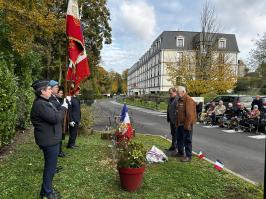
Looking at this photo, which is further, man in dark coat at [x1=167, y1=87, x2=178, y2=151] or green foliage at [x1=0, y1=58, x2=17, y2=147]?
man in dark coat at [x1=167, y1=87, x2=178, y2=151]

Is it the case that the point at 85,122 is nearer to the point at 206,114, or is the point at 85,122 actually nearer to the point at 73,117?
the point at 73,117

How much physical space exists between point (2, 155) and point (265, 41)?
39327 millimetres

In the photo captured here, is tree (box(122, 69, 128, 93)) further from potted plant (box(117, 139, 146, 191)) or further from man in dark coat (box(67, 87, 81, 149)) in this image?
potted plant (box(117, 139, 146, 191))

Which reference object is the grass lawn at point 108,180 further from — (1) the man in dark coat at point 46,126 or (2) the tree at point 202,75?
(2) the tree at point 202,75

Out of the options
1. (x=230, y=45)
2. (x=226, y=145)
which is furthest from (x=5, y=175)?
(x=230, y=45)

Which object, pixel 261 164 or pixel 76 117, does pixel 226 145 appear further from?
pixel 76 117

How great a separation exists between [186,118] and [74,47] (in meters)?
3.28

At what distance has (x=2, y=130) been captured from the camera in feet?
26.0

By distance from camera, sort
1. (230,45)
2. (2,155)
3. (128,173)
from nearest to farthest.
Result: (128,173)
(2,155)
(230,45)

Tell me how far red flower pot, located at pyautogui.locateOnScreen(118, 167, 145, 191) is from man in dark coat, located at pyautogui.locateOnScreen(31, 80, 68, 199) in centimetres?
127

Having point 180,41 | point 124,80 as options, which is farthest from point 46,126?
point 124,80

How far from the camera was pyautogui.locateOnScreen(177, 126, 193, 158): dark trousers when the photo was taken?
25.5 ft

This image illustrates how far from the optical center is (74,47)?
7.43 meters

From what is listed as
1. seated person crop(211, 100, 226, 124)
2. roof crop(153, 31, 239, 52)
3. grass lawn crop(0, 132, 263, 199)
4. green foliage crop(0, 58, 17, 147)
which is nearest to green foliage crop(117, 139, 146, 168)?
grass lawn crop(0, 132, 263, 199)
